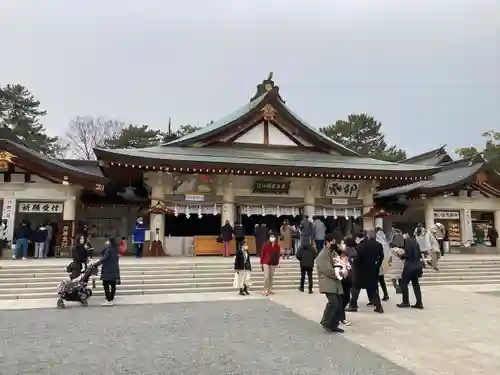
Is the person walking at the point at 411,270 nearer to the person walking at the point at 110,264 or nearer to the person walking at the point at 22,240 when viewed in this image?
the person walking at the point at 110,264

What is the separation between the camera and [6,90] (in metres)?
42.7

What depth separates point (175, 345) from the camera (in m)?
6.02

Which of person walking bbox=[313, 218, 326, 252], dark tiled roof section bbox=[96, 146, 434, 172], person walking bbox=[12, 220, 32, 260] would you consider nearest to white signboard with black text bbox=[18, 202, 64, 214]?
person walking bbox=[12, 220, 32, 260]

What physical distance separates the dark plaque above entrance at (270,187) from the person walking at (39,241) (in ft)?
28.8

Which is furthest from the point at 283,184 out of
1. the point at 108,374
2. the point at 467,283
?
the point at 108,374

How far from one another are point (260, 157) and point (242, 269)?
872 cm

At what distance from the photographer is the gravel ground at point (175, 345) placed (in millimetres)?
5062

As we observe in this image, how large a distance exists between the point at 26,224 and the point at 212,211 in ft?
24.1

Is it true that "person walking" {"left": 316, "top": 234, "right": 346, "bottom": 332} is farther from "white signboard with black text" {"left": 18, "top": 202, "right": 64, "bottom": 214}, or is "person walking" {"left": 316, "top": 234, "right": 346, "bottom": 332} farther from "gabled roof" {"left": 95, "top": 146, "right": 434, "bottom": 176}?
"white signboard with black text" {"left": 18, "top": 202, "right": 64, "bottom": 214}

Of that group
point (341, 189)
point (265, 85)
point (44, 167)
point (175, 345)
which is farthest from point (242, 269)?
point (265, 85)

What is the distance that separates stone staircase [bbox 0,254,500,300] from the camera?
11.1 meters

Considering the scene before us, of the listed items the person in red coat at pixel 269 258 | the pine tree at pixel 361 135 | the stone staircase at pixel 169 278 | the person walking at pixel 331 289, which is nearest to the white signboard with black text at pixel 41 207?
the stone staircase at pixel 169 278

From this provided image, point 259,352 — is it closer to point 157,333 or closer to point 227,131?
point 157,333

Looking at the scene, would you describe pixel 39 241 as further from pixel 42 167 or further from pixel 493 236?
pixel 493 236
